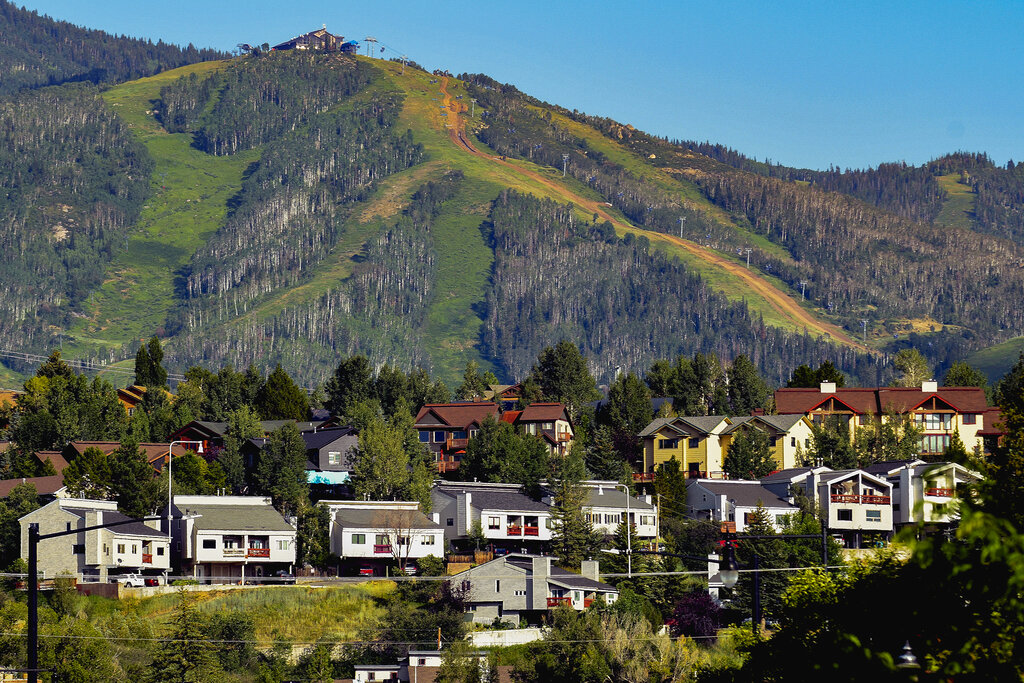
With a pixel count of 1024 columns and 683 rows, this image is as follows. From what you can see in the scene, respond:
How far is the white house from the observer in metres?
125

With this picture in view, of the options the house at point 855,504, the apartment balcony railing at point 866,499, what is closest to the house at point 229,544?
the house at point 855,504

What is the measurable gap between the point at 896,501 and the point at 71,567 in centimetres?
7107

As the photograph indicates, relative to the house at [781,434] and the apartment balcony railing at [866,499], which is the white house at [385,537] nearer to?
the apartment balcony railing at [866,499]

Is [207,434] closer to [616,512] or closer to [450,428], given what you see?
[450,428]

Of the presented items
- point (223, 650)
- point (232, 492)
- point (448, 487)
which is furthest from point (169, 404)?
point (223, 650)

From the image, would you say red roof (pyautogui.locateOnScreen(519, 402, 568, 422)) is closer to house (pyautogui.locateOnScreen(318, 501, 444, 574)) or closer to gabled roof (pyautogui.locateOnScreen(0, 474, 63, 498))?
house (pyautogui.locateOnScreen(318, 501, 444, 574))

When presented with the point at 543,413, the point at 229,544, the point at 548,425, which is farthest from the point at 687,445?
the point at 229,544

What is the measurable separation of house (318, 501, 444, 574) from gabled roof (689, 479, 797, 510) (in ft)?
89.9

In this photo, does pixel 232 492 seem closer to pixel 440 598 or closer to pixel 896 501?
pixel 440 598

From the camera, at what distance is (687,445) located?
160500 millimetres

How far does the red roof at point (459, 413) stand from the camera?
158m

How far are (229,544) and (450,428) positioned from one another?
39447mm

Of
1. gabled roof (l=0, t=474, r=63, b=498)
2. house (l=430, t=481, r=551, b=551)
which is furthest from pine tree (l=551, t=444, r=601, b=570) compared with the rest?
gabled roof (l=0, t=474, r=63, b=498)

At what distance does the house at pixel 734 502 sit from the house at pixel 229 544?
125ft
